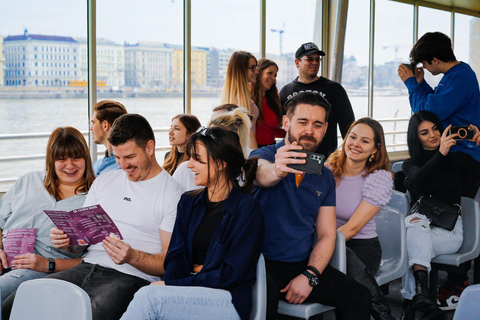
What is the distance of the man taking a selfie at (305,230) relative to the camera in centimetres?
253

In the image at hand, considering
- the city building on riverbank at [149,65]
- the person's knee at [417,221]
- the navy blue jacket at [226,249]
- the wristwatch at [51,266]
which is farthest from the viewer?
the city building on riverbank at [149,65]

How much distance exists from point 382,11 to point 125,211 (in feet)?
25.1

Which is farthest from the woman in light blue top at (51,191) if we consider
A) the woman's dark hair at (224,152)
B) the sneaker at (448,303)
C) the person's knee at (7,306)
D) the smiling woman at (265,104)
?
the sneaker at (448,303)

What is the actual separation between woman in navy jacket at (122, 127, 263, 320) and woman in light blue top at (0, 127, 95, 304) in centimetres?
83

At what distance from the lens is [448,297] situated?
3734 millimetres

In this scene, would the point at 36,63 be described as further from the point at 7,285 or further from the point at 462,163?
the point at 462,163

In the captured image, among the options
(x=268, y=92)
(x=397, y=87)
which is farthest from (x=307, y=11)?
(x=268, y=92)

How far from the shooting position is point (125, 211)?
2.63 m

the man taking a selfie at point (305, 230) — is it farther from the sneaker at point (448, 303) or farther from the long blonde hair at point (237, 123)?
the sneaker at point (448, 303)

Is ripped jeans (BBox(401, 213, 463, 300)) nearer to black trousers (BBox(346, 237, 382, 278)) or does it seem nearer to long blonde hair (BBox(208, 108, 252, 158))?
black trousers (BBox(346, 237, 382, 278))

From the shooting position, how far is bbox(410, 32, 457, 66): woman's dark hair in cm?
399

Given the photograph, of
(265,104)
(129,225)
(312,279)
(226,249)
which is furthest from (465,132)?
(129,225)

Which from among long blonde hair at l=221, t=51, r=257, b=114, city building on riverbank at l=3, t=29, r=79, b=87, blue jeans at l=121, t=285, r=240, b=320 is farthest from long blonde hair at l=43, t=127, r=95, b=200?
city building on riverbank at l=3, t=29, r=79, b=87

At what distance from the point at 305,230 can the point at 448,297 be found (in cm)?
171
